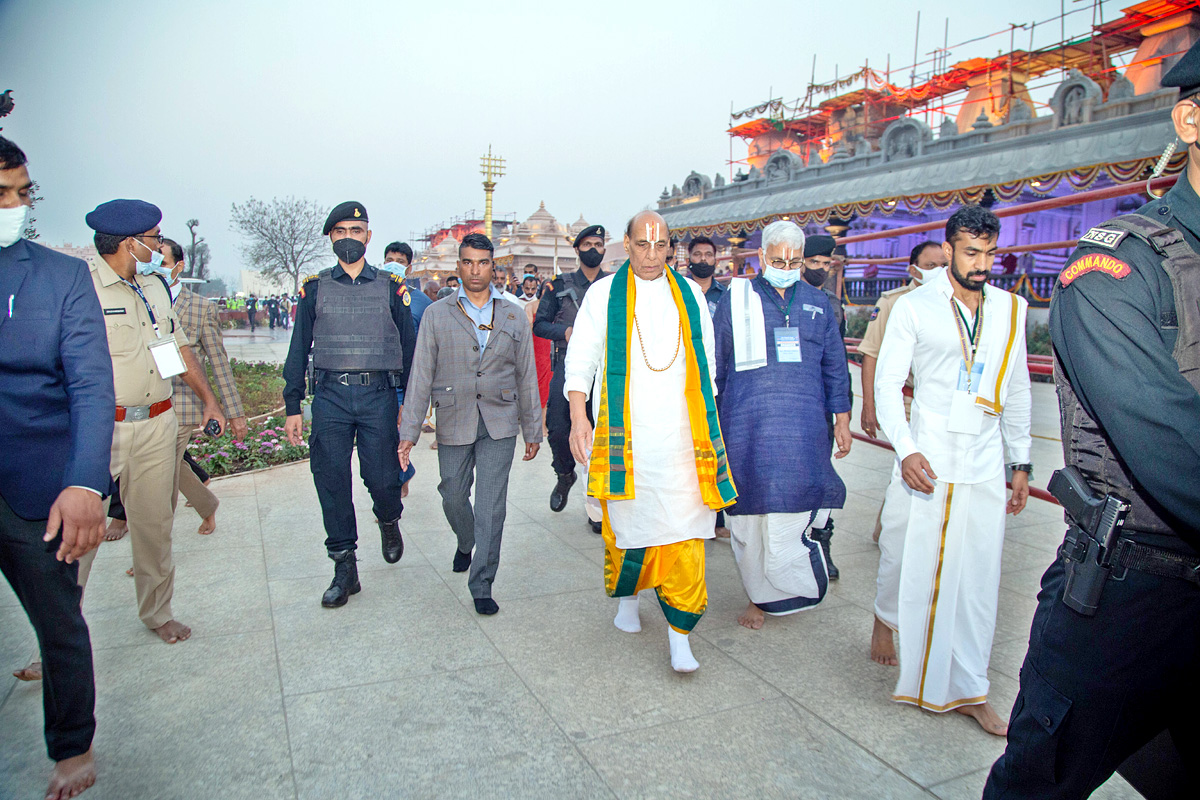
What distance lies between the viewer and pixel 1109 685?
1601mm

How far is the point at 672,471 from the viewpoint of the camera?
346 cm

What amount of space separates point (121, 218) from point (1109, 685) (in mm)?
4178

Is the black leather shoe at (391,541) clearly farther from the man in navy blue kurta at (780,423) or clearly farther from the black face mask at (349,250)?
the man in navy blue kurta at (780,423)

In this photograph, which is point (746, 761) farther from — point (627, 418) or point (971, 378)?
point (971, 378)

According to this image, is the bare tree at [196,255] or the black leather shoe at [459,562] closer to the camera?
the black leather shoe at [459,562]

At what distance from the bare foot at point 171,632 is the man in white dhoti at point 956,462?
126 inches

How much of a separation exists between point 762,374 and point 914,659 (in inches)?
58.8

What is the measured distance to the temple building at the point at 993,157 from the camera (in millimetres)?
15266

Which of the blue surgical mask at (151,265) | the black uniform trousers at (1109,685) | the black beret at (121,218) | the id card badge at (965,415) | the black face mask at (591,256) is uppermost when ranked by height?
the black beret at (121,218)

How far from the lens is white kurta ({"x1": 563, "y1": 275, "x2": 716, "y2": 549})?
11.2 ft

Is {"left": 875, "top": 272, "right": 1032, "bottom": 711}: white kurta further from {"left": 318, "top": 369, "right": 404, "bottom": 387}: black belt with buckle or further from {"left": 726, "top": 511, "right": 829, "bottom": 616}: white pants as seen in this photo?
{"left": 318, "top": 369, "right": 404, "bottom": 387}: black belt with buckle

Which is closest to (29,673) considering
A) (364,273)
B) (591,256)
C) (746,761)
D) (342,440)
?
(342,440)

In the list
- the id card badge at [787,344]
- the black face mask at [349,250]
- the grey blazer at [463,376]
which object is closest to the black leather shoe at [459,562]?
the grey blazer at [463,376]

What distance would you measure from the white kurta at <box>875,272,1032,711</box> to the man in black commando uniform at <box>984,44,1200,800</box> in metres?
1.20
